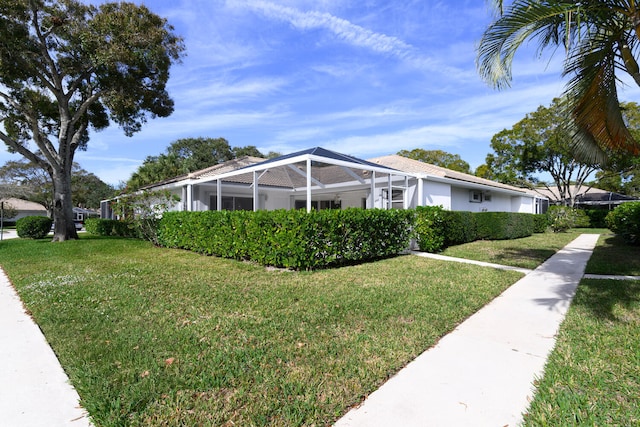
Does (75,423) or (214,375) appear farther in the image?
(214,375)

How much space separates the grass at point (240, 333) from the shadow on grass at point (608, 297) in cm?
139

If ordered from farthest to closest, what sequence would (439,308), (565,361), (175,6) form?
(175,6), (439,308), (565,361)

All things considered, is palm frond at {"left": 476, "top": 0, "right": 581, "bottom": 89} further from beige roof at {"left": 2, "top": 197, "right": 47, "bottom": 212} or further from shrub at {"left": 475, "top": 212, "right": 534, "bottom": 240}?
beige roof at {"left": 2, "top": 197, "right": 47, "bottom": 212}

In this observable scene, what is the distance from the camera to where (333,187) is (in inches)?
620

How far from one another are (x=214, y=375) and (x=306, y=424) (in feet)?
3.74

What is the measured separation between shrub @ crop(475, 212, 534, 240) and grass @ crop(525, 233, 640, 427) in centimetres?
1007

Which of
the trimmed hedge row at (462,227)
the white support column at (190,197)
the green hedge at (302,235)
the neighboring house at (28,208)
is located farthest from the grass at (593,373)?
the neighboring house at (28,208)

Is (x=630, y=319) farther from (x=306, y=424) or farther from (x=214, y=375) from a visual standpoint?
(x=214, y=375)

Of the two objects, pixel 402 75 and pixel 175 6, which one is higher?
pixel 175 6

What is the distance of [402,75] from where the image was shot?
1313cm

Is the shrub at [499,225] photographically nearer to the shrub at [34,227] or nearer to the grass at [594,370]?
the grass at [594,370]

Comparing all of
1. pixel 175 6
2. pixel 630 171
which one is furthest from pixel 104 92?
pixel 630 171

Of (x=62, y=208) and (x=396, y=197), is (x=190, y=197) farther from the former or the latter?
(x=396, y=197)

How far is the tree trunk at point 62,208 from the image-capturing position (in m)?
16.6
